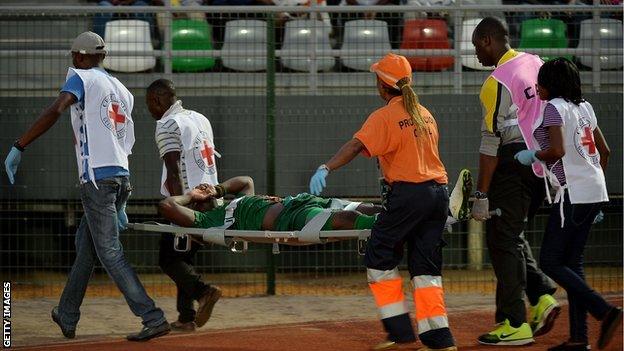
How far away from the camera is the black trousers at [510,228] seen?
9.03 meters

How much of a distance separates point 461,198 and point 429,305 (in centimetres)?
90

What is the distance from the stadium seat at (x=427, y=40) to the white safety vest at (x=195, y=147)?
126 inches

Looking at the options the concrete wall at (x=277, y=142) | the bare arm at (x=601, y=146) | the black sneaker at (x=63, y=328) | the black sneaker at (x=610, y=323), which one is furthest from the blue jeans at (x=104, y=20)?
the black sneaker at (x=610, y=323)

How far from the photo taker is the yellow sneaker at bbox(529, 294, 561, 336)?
9.33m

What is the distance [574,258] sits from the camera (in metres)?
8.48

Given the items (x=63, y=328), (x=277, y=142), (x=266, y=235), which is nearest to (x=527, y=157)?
(x=266, y=235)

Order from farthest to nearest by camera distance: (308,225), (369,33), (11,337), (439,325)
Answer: (369,33)
(11,337)
(308,225)
(439,325)

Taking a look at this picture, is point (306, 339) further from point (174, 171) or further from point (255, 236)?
point (174, 171)

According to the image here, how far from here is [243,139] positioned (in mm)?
12648

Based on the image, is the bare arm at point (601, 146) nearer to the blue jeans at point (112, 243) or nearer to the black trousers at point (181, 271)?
the black trousers at point (181, 271)

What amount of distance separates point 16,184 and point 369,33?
3868 millimetres

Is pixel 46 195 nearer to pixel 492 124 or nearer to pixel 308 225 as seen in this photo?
pixel 308 225

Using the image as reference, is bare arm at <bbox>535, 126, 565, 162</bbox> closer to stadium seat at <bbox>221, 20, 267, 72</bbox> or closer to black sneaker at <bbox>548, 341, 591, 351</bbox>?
black sneaker at <bbox>548, 341, 591, 351</bbox>

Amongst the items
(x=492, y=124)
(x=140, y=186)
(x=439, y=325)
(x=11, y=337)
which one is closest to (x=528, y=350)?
(x=439, y=325)
